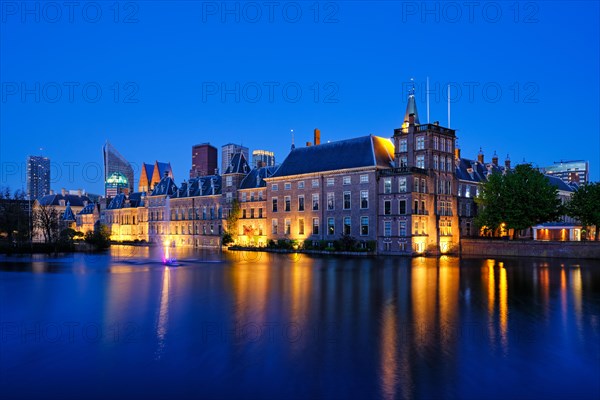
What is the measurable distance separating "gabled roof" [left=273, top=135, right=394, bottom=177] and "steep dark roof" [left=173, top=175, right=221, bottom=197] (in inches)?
941

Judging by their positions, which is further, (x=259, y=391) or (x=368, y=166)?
(x=368, y=166)

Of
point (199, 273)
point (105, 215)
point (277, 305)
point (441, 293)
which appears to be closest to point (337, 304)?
point (277, 305)

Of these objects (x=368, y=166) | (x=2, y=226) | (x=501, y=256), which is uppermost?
(x=368, y=166)

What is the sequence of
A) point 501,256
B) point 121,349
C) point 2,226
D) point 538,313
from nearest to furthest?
point 121,349 → point 538,313 → point 501,256 → point 2,226

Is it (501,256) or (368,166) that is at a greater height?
(368,166)

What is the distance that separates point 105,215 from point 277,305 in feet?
435

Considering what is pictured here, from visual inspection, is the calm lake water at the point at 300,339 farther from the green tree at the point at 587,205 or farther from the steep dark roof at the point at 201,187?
the steep dark roof at the point at 201,187

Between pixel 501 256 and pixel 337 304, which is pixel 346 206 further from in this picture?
pixel 337 304

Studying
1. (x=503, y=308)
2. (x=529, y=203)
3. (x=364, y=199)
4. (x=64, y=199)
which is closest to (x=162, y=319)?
(x=503, y=308)

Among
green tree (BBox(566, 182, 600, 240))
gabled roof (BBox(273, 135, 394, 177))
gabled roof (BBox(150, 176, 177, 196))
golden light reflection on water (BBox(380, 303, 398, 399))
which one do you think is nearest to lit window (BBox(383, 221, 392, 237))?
gabled roof (BBox(273, 135, 394, 177))

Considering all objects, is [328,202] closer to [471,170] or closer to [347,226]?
Result: [347,226]

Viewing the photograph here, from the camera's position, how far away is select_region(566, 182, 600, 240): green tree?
66.7m

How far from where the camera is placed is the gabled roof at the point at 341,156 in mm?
74750

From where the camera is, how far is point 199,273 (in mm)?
45188
